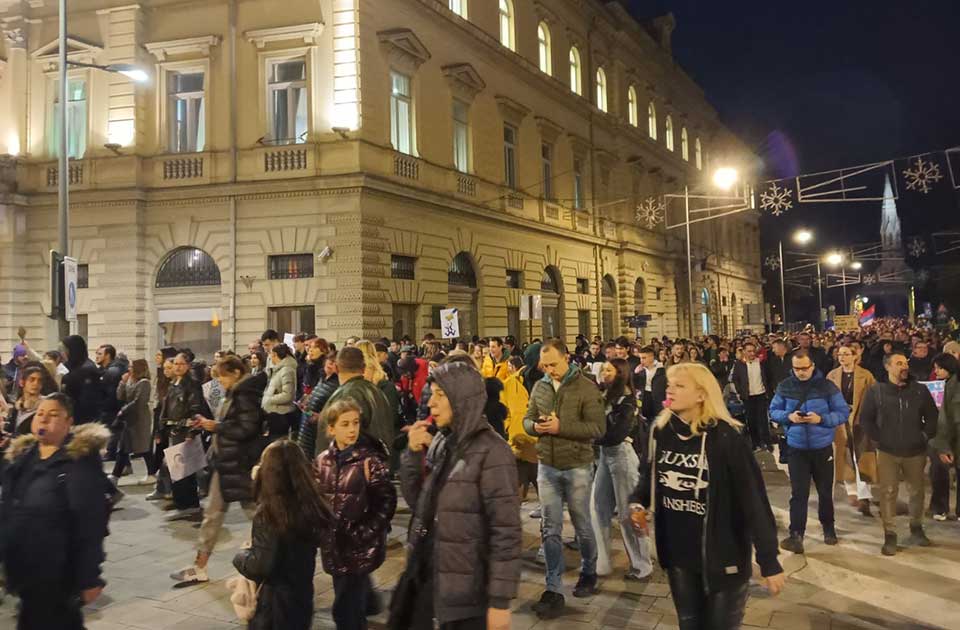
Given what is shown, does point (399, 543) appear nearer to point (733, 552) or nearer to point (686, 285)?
Result: point (733, 552)

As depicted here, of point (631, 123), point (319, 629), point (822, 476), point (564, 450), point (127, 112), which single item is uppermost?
point (631, 123)

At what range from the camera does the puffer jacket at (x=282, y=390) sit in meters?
8.45

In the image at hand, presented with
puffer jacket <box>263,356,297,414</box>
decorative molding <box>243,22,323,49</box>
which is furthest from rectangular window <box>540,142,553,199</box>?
puffer jacket <box>263,356,297,414</box>

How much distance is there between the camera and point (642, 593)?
6.06m

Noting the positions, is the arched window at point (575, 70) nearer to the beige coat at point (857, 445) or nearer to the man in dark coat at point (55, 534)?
the beige coat at point (857, 445)

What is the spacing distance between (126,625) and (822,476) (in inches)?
245

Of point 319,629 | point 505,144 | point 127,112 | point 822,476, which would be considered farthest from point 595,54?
point 319,629

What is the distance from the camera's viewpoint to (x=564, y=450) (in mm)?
5973

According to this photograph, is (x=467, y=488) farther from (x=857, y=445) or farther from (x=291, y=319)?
(x=291, y=319)

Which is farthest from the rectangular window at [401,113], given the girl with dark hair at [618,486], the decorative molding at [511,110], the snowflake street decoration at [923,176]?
the girl with dark hair at [618,486]

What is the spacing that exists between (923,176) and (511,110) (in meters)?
14.5

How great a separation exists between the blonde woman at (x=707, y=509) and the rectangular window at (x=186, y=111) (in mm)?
18813

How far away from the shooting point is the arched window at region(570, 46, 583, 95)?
103 ft

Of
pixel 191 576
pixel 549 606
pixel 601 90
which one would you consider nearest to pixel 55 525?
pixel 191 576
